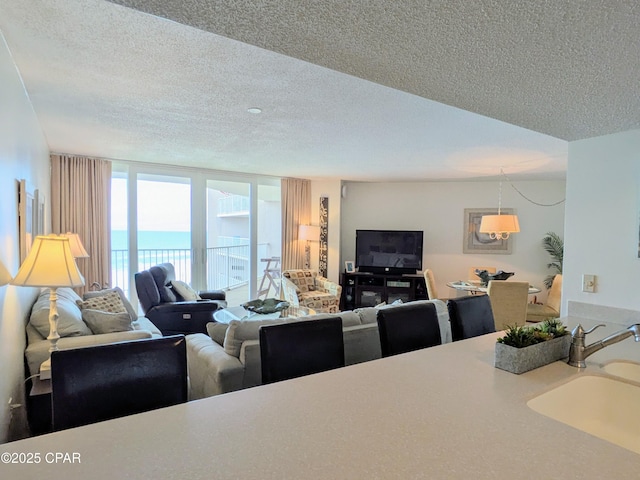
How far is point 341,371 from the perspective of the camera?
1.43 metres

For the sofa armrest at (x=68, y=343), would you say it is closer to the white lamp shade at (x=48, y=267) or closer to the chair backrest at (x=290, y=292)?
the white lamp shade at (x=48, y=267)

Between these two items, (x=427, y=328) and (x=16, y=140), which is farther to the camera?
(x=16, y=140)

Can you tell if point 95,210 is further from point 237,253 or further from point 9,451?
point 9,451

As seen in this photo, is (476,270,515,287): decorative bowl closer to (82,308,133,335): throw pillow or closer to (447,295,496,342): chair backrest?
(447,295,496,342): chair backrest

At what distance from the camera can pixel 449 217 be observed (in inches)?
264

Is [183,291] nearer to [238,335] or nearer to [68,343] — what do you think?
[68,343]

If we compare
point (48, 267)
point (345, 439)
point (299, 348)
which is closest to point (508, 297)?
point (299, 348)

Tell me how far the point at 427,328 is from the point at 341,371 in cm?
89

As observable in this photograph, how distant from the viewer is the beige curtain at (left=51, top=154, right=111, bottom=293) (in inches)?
182

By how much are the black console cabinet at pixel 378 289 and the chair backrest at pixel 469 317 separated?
3909 millimetres

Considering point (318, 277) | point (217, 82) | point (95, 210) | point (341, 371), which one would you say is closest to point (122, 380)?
point (341, 371)

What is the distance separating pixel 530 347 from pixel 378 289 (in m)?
5.07

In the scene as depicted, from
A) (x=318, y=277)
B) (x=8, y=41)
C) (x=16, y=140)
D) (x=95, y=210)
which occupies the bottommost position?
(x=318, y=277)

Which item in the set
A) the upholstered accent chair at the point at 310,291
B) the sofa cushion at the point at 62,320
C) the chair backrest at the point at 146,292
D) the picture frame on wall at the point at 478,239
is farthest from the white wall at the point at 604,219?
the picture frame on wall at the point at 478,239
